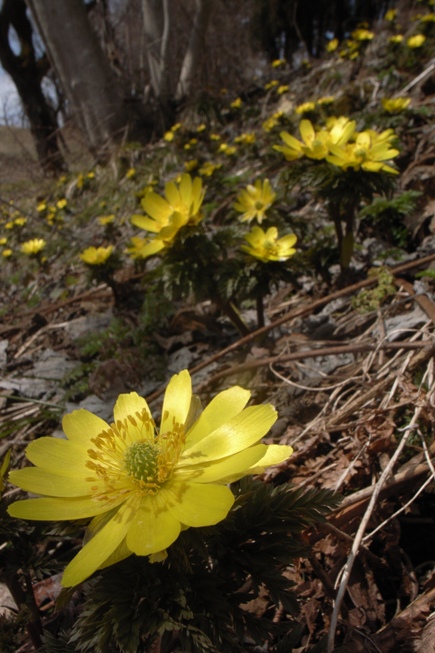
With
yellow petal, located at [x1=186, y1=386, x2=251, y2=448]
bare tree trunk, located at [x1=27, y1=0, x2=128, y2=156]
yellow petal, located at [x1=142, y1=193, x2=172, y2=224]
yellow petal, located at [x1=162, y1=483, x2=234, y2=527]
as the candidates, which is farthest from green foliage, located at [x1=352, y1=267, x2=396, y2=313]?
bare tree trunk, located at [x1=27, y1=0, x2=128, y2=156]

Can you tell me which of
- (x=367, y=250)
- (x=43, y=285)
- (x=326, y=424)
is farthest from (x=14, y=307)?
(x=326, y=424)

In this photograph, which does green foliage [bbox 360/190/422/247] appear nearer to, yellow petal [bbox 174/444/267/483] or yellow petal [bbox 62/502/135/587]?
yellow petal [bbox 174/444/267/483]

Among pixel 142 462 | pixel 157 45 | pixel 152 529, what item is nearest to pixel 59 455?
pixel 142 462

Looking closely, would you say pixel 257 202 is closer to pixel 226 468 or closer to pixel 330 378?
pixel 330 378

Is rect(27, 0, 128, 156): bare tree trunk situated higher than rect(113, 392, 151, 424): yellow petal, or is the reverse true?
rect(27, 0, 128, 156): bare tree trunk

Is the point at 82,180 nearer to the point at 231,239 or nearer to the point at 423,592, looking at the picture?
the point at 231,239

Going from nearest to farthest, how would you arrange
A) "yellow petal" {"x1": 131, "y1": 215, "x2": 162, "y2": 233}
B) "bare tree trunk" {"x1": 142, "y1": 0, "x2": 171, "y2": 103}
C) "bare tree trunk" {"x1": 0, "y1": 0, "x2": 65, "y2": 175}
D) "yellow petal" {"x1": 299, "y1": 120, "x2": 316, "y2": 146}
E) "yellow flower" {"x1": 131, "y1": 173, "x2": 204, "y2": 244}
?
1. "yellow flower" {"x1": 131, "y1": 173, "x2": 204, "y2": 244}
2. "yellow petal" {"x1": 131, "y1": 215, "x2": 162, "y2": 233}
3. "yellow petal" {"x1": 299, "y1": 120, "x2": 316, "y2": 146}
4. "bare tree trunk" {"x1": 142, "y1": 0, "x2": 171, "y2": 103}
5. "bare tree trunk" {"x1": 0, "y1": 0, "x2": 65, "y2": 175}
